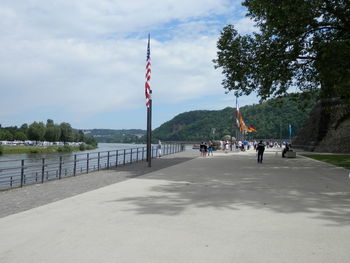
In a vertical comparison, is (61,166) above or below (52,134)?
below

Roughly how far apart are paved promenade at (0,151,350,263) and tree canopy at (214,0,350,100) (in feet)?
32.1

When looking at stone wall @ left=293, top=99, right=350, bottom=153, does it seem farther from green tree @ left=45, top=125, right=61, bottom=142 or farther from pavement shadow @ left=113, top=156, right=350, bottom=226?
green tree @ left=45, top=125, right=61, bottom=142

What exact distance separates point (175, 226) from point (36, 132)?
143 meters

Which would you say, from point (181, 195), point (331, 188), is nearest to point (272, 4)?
point (331, 188)

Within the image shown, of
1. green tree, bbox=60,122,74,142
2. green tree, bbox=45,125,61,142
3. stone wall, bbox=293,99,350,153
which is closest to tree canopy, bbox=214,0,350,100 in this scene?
stone wall, bbox=293,99,350,153

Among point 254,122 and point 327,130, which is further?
point 254,122

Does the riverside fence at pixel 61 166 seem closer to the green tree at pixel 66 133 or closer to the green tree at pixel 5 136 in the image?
the green tree at pixel 66 133

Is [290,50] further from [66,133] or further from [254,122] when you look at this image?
[66,133]

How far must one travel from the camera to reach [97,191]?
9.93 meters

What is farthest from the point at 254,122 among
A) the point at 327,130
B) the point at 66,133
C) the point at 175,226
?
the point at 175,226

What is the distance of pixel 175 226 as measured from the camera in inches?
227

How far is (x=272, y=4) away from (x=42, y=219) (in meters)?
15.9

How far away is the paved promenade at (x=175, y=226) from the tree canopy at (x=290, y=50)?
979cm

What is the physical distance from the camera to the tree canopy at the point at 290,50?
56.2ft
